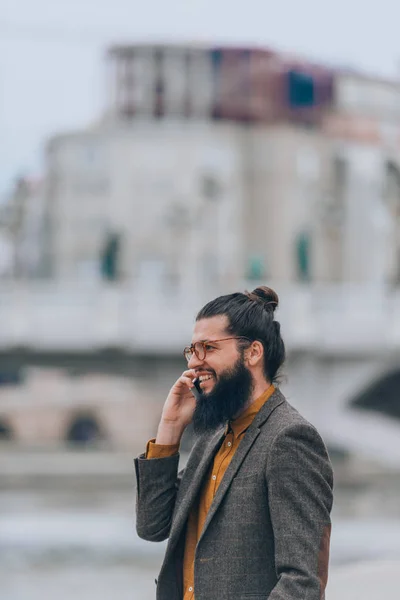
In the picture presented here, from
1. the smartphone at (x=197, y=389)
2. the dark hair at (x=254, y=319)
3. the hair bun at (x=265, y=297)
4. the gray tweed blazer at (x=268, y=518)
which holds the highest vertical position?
the hair bun at (x=265, y=297)

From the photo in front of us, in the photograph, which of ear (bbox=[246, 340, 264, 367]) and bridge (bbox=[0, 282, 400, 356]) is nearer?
ear (bbox=[246, 340, 264, 367])

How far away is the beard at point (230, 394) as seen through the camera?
297 cm

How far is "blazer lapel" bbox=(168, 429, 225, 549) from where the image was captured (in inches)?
118

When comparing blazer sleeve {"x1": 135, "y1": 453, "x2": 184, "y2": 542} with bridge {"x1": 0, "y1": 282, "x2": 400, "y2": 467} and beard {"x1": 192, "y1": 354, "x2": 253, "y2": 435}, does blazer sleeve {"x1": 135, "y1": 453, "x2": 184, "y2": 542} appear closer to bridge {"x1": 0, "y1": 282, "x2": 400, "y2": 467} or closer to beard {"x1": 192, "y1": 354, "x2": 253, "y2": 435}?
beard {"x1": 192, "y1": 354, "x2": 253, "y2": 435}

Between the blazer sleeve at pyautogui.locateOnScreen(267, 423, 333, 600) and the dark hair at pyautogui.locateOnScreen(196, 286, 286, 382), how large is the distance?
22 centimetres

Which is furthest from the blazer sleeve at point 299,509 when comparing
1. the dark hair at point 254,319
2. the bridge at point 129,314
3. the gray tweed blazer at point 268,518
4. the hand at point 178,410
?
the bridge at point 129,314

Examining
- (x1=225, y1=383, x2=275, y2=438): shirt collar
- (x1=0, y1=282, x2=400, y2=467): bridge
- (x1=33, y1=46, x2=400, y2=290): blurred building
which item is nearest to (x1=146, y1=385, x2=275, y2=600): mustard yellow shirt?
(x1=225, y1=383, x2=275, y2=438): shirt collar

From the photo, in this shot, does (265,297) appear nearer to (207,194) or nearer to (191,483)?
(191,483)

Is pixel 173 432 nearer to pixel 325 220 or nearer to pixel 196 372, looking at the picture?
pixel 196 372

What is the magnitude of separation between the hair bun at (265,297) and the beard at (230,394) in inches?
5.3

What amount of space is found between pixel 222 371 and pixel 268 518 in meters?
0.34

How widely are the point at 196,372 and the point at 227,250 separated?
35333mm

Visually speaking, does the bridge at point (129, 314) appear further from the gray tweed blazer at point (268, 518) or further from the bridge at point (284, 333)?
the gray tweed blazer at point (268, 518)

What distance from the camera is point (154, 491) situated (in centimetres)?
313
